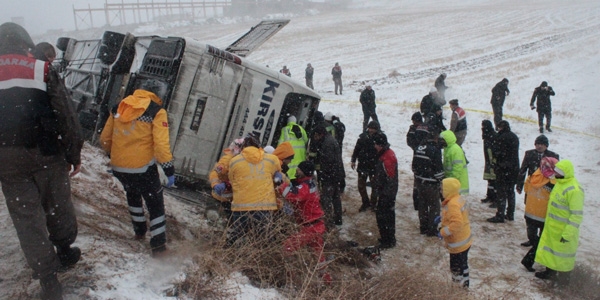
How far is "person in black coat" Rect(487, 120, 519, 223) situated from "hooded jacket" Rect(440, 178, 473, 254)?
2.78m

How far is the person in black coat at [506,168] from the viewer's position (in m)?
7.07

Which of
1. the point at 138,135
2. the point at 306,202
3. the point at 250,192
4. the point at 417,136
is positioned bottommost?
the point at 306,202

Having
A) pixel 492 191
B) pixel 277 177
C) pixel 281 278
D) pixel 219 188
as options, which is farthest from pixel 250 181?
pixel 492 191

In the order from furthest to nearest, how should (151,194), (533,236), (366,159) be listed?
(366,159) < (533,236) < (151,194)

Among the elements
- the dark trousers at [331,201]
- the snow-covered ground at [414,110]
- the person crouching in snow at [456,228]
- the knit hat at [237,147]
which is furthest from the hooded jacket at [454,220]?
the knit hat at [237,147]

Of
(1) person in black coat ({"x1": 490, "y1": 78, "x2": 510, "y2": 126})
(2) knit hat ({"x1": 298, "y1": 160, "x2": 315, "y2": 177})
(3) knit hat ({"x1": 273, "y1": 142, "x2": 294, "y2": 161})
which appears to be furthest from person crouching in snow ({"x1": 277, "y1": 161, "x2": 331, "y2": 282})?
(1) person in black coat ({"x1": 490, "y1": 78, "x2": 510, "y2": 126})

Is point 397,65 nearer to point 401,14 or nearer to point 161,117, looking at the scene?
point 161,117

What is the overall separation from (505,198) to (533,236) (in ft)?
5.04

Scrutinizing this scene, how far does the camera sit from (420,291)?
13.1 ft

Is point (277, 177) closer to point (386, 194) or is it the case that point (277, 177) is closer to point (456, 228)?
point (456, 228)

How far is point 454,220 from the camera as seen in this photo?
460 cm

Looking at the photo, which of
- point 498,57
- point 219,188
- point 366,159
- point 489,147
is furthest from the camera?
point 498,57

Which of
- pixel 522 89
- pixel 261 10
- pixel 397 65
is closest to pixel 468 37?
pixel 397 65

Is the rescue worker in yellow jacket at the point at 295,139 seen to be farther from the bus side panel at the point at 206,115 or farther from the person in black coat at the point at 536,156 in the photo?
the person in black coat at the point at 536,156
